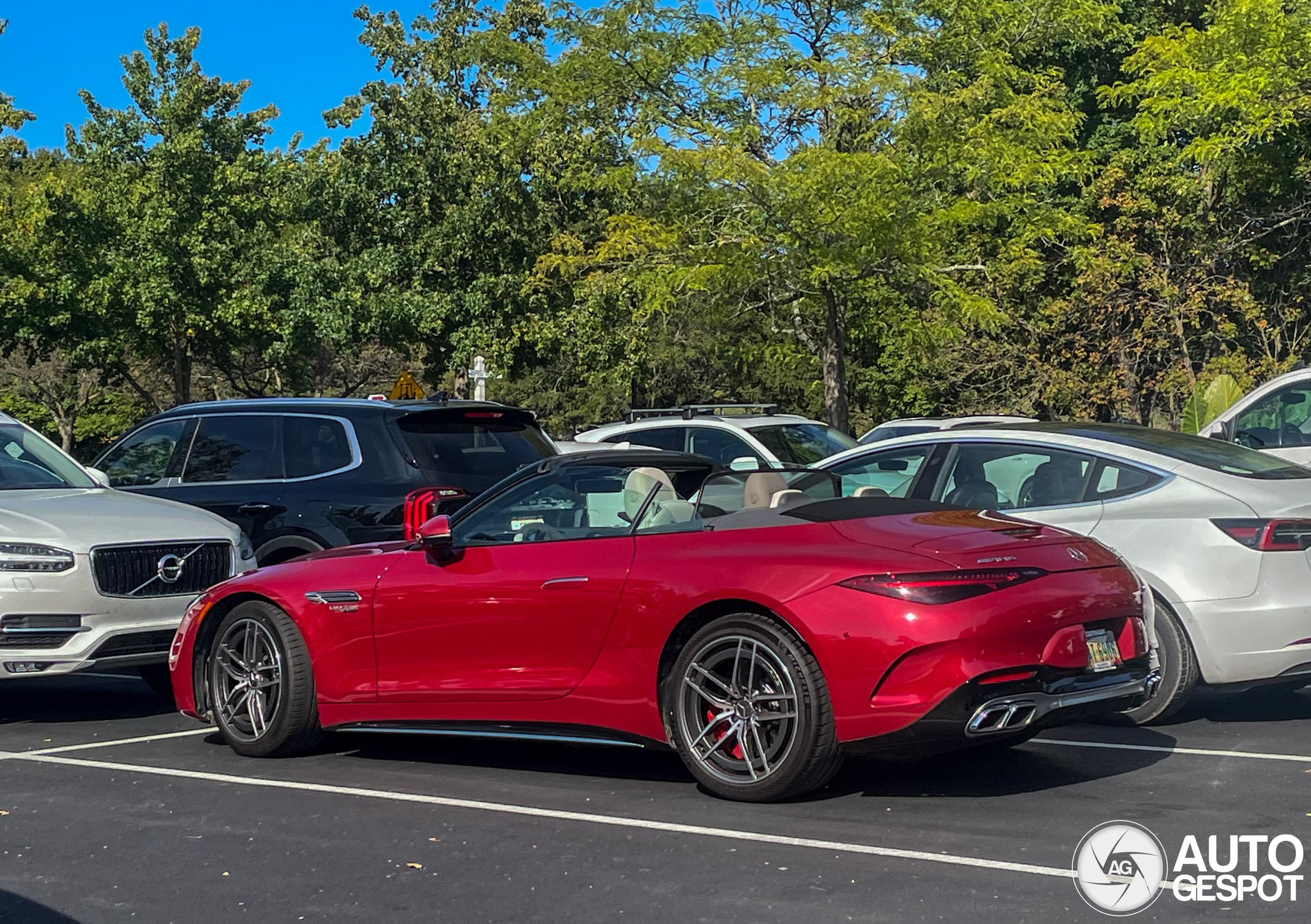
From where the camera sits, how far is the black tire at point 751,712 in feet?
19.4

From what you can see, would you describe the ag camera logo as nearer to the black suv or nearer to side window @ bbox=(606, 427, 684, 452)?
the black suv

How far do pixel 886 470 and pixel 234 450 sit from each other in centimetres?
473

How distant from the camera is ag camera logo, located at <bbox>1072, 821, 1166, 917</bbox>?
4.77m

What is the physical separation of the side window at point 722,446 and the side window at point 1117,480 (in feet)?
24.8

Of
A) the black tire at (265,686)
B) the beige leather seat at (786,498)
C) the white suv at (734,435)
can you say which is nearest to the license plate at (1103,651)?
the beige leather seat at (786,498)

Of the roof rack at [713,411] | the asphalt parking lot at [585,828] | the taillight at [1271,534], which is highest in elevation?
the roof rack at [713,411]

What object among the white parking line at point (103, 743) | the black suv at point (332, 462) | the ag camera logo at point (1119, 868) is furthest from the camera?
the black suv at point (332, 462)

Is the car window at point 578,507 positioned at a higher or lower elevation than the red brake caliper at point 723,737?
higher

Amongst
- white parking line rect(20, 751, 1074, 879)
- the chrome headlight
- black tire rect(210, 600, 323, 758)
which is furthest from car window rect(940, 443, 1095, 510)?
the chrome headlight

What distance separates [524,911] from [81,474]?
672 centimetres

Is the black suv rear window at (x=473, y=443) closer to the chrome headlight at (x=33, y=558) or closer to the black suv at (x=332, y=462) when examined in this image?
the black suv at (x=332, y=462)

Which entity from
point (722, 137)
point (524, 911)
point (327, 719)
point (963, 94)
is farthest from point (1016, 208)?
point (524, 911)

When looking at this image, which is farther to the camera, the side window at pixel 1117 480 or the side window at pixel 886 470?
the side window at pixel 886 470

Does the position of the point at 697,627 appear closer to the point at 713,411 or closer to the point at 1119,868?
the point at 1119,868
